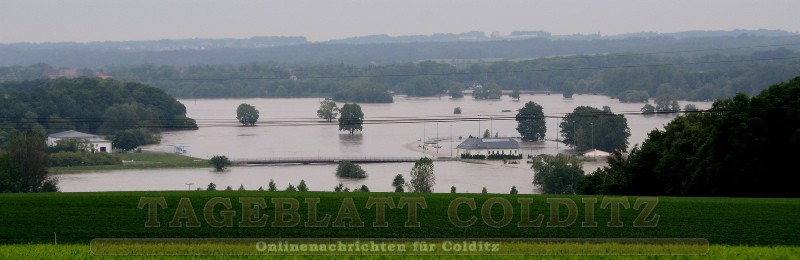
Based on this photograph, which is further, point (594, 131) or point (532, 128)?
point (532, 128)

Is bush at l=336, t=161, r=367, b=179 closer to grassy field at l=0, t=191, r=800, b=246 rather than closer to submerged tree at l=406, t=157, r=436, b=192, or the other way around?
submerged tree at l=406, t=157, r=436, b=192

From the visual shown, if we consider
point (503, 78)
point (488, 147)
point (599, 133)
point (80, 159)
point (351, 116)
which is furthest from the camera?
point (503, 78)

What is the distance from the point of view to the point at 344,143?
46.7m

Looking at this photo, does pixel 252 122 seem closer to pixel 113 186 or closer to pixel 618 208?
pixel 113 186

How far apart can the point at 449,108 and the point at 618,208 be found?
48727mm

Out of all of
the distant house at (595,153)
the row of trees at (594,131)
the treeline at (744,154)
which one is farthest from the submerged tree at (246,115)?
the treeline at (744,154)

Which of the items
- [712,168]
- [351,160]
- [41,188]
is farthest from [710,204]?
[351,160]

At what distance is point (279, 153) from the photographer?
4350 cm

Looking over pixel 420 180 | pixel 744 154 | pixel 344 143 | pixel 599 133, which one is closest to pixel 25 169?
pixel 420 180

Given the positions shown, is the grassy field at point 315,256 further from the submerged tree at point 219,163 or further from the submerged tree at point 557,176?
the submerged tree at point 219,163

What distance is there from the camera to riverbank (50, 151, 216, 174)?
38.1m

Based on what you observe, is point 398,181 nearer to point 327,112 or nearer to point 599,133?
point 599,133

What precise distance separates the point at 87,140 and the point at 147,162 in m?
4.71

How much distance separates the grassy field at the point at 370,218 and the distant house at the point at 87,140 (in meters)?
26.8
